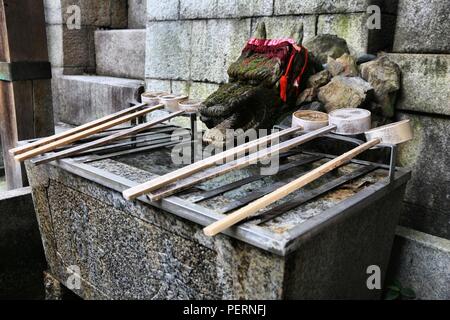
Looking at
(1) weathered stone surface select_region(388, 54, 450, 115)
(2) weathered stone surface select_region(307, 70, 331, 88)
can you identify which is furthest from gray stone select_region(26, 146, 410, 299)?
(2) weathered stone surface select_region(307, 70, 331, 88)

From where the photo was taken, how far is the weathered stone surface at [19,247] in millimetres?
3605

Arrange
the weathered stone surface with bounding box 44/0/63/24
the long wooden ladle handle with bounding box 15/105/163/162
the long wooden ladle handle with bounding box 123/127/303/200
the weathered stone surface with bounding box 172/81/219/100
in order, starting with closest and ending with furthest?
the long wooden ladle handle with bounding box 123/127/303/200, the long wooden ladle handle with bounding box 15/105/163/162, the weathered stone surface with bounding box 172/81/219/100, the weathered stone surface with bounding box 44/0/63/24

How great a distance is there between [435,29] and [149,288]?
2823 mm

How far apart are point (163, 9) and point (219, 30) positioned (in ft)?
3.48

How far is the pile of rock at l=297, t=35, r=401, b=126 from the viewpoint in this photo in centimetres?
304

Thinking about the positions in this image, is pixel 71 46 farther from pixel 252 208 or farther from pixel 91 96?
pixel 252 208

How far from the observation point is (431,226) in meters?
3.19

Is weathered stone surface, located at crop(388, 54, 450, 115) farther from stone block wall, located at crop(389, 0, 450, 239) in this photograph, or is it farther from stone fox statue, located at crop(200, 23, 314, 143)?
stone fox statue, located at crop(200, 23, 314, 143)

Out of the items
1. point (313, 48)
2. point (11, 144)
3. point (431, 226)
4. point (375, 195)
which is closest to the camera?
point (375, 195)

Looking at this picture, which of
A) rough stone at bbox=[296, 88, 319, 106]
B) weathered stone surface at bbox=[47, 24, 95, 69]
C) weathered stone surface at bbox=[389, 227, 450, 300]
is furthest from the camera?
weathered stone surface at bbox=[47, 24, 95, 69]

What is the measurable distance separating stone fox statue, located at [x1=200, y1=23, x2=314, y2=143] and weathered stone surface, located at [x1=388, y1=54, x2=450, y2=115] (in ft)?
2.46

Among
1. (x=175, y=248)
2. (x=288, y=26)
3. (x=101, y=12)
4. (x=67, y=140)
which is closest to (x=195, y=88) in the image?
(x=288, y=26)
